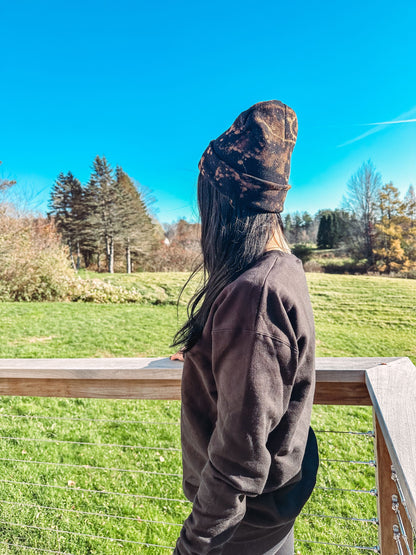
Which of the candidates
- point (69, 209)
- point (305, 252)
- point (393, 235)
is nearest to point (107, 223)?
point (69, 209)

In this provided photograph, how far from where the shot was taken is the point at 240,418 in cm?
49

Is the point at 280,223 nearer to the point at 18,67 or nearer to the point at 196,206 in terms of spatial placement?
the point at 196,206

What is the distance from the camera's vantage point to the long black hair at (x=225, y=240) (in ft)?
1.95

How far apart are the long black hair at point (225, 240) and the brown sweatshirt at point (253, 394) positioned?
0.10ft

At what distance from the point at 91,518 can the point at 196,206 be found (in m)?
1.89

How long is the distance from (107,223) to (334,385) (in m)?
19.2

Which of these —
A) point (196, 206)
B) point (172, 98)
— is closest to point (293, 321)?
point (196, 206)

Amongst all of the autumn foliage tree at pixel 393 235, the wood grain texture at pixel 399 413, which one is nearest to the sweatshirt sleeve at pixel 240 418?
the wood grain texture at pixel 399 413

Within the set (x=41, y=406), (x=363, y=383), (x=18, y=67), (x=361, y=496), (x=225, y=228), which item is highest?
(x=18, y=67)

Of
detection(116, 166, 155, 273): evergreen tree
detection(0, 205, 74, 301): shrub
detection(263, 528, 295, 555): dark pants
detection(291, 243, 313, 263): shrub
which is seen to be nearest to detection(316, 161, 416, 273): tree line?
detection(291, 243, 313, 263): shrub

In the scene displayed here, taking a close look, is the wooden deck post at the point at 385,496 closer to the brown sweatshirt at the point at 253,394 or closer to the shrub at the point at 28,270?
the brown sweatshirt at the point at 253,394

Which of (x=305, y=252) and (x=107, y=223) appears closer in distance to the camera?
(x=305, y=252)

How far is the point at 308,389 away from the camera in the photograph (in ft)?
1.91

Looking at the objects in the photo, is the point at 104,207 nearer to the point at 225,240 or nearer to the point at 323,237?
the point at 323,237
